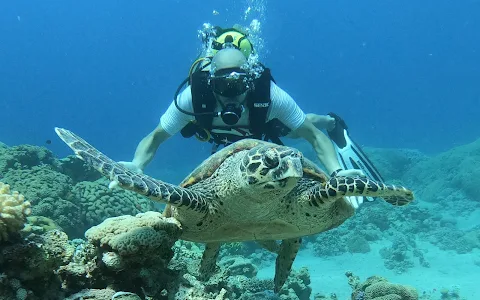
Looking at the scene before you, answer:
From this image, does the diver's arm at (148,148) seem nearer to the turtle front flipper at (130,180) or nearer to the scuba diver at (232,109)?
the scuba diver at (232,109)

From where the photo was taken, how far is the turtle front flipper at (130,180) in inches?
105

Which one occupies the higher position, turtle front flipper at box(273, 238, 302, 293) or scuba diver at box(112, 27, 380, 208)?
scuba diver at box(112, 27, 380, 208)

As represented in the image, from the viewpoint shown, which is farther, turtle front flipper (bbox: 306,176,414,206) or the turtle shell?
the turtle shell

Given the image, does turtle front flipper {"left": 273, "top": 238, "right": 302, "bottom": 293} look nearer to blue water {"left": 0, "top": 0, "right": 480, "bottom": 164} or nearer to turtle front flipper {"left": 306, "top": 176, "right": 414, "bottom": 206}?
turtle front flipper {"left": 306, "top": 176, "right": 414, "bottom": 206}

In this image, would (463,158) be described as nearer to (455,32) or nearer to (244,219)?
(244,219)

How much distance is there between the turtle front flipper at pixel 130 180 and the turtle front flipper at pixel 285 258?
1855 mm

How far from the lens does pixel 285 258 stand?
470cm

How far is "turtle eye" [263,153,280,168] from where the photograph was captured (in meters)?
2.61

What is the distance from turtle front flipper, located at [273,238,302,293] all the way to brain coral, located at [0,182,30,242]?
3.08 m

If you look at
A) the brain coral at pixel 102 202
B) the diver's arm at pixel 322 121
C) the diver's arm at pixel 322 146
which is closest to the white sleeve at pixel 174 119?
the diver's arm at pixel 322 146

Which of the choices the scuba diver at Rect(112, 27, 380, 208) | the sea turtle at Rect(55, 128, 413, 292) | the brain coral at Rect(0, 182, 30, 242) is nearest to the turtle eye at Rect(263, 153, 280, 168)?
the sea turtle at Rect(55, 128, 413, 292)

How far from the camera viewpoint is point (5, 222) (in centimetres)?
236

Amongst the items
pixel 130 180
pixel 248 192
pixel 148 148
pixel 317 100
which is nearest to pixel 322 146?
pixel 148 148

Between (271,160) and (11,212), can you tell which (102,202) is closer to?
(11,212)
